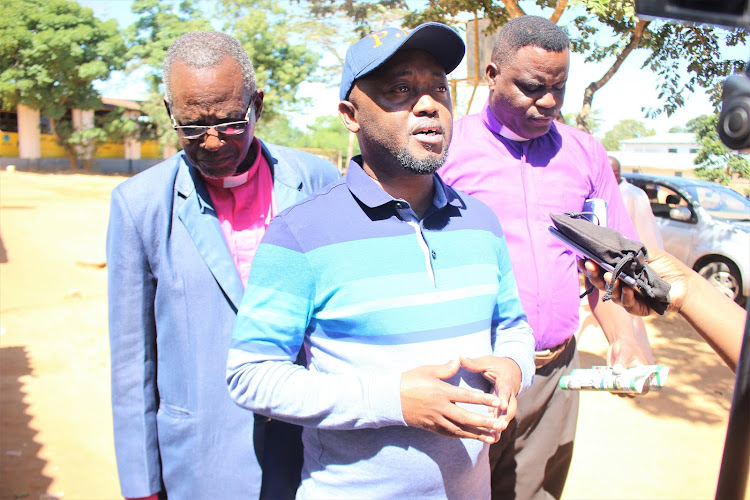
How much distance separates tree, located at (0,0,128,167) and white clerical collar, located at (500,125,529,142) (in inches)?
1077

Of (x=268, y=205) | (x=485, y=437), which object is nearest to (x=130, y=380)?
(x=268, y=205)

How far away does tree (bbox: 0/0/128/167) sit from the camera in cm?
2531

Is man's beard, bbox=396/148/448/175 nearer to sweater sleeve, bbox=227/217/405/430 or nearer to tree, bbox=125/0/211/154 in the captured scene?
sweater sleeve, bbox=227/217/405/430

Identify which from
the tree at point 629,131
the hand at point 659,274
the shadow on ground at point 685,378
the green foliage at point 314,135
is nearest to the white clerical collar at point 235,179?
the hand at point 659,274

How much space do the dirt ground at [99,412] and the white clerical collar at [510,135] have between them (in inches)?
109

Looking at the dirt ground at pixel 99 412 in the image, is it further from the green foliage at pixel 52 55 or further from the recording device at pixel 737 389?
the green foliage at pixel 52 55

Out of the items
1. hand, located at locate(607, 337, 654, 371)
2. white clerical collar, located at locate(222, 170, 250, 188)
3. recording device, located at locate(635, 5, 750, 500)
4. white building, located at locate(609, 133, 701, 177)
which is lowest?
white building, located at locate(609, 133, 701, 177)

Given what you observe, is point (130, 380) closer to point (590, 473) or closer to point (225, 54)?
point (225, 54)

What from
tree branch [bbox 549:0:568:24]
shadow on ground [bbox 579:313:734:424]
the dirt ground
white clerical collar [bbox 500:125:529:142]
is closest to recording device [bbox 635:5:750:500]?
white clerical collar [bbox 500:125:529:142]

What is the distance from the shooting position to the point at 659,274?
1.86m

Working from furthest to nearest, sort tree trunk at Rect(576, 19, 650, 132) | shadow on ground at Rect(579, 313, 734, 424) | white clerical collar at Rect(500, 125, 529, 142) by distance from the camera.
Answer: tree trunk at Rect(576, 19, 650, 132) < shadow on ground at Rect(579, 313, 734, 424) < white clerical collar at Rect(500, 125, 529, 142)

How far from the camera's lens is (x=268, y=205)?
218cm

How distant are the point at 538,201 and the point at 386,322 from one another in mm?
1111

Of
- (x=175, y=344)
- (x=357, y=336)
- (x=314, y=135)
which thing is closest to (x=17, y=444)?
(x=175, y=344)
